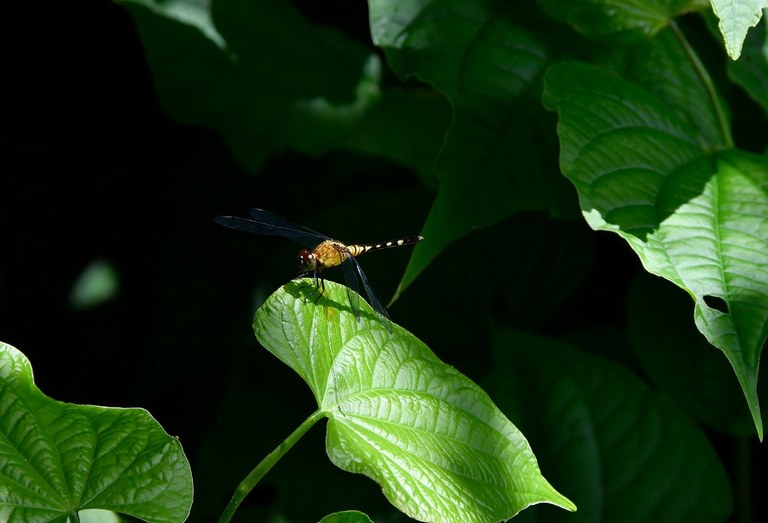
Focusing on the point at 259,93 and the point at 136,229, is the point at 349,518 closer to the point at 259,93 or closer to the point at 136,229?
the point at 259,93

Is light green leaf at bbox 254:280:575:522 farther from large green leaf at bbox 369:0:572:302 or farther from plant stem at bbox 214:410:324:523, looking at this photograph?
large green leaf at bbox 369:0:572:302

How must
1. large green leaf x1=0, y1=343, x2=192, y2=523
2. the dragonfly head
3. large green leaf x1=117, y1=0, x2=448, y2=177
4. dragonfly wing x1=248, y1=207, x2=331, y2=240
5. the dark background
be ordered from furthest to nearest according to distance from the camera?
the dark background → large green leaf x1=117, y1=0, x2=448, y2=177 → dragonfly wing x1=248, y1=207, x2=331, y2=240 → the dragonfly head → large green leaf x1=0, y1=343, x2=192, y2=523

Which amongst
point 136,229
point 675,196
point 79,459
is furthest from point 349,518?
point 136,229

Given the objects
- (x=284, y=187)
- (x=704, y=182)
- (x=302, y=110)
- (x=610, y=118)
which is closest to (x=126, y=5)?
(x=302, y=110)

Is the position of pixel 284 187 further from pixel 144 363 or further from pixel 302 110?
pixel 144 363

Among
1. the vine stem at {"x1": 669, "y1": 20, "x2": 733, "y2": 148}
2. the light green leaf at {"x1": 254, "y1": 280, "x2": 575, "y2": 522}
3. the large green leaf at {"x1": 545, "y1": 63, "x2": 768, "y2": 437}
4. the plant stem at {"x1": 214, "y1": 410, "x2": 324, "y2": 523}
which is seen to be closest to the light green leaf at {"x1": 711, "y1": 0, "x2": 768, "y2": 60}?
the large green leaf at {"x1": 545, "y1": 63, "x2": 768, "y2": 437}

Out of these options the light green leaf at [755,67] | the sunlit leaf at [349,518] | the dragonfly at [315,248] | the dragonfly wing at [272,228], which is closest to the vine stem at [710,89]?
the light green leaf at [755,67]
